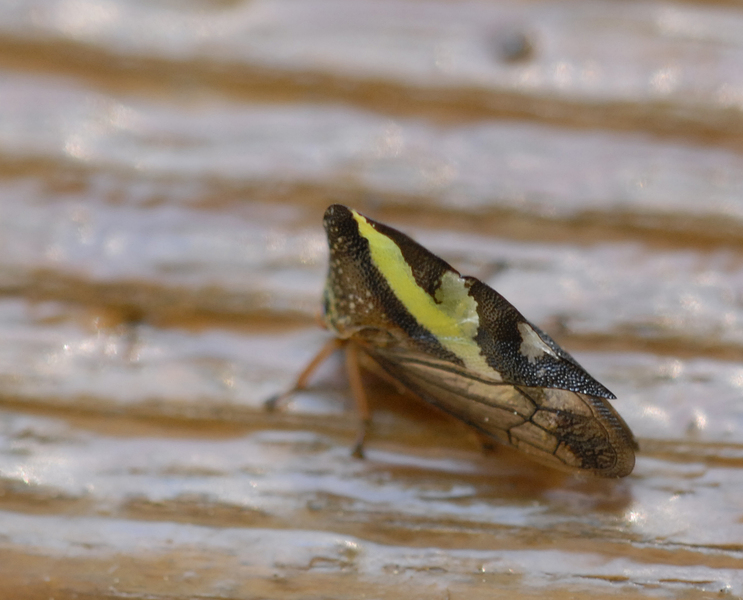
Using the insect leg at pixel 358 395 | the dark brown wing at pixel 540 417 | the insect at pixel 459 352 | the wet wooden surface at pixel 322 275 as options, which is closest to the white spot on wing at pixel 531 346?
the insect at pixel 459 352

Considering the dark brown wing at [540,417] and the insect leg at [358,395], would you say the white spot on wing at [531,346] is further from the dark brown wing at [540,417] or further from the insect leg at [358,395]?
the insect leg at [358,395]

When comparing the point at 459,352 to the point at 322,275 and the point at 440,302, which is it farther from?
the point at 322,275

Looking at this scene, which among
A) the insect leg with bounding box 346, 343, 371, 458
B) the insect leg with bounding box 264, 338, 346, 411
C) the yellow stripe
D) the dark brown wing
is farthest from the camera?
the insect leg with bounding box 264, 338, 346, 411

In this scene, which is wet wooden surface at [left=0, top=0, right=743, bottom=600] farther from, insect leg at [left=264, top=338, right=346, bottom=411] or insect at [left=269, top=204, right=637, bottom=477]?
insect at [left=269, top=204, right=637, bottom=477]

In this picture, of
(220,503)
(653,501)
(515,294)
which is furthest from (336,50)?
(653,501)

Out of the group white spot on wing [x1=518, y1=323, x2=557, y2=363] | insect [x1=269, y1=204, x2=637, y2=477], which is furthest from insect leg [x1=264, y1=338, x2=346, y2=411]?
white spot on wing [x1=518, y1=323, x2=557, y2=363]

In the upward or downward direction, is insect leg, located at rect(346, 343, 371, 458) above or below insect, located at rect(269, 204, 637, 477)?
below

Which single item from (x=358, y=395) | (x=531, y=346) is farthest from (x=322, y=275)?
(x=531, y=346)
